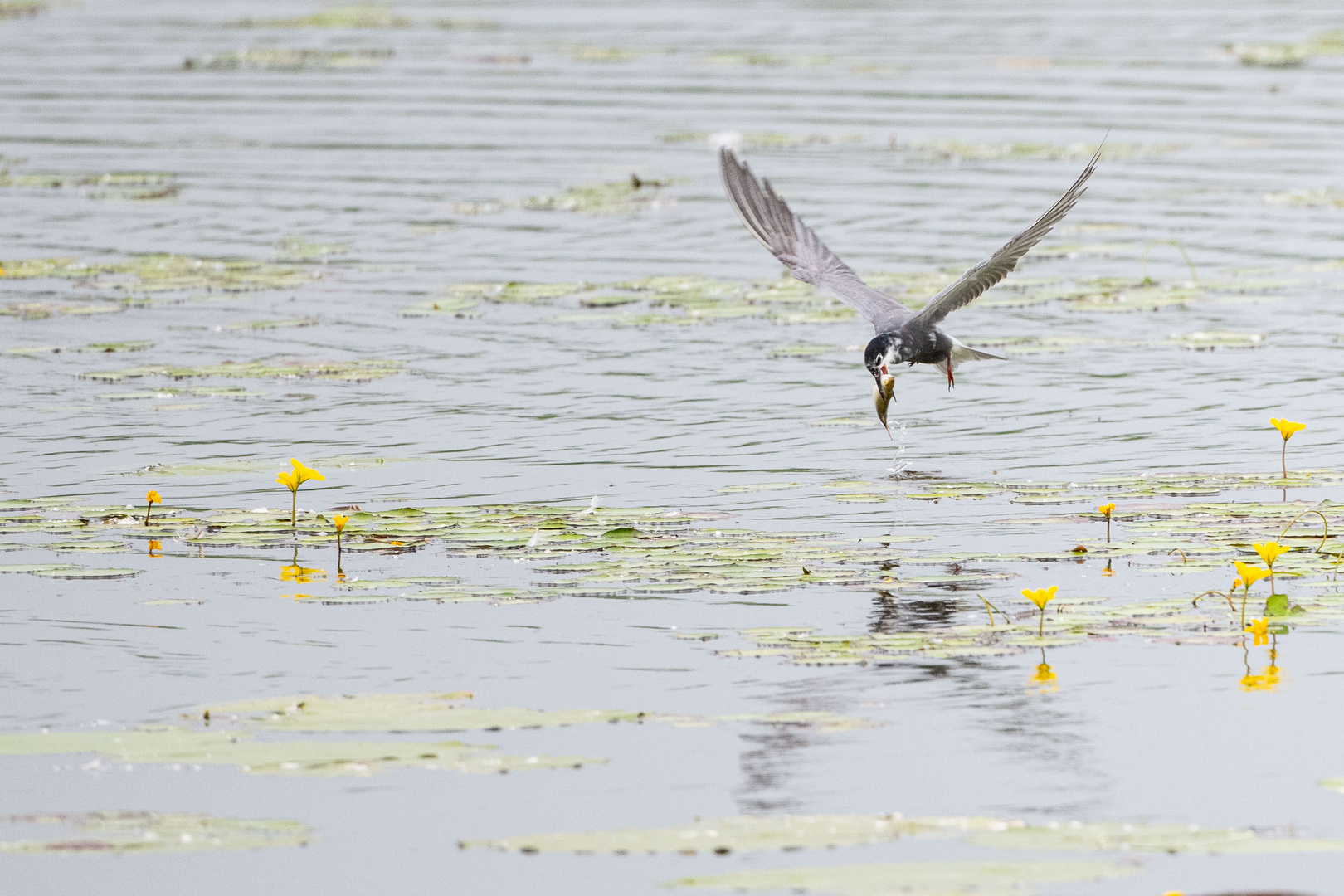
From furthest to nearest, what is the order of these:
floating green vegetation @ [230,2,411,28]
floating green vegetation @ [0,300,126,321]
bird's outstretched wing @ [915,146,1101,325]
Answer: floating green vegetation @ [230,2,411,28]
floating green vegetation @ [0,300,126,321]
bird's outstretched wing @ [915,146,1101,325]

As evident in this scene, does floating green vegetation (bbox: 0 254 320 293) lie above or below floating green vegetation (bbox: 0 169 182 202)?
below

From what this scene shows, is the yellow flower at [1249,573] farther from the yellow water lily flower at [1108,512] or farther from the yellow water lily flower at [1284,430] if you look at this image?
the yellow water lily flower at [1284,430]

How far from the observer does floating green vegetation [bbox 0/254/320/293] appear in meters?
15.6

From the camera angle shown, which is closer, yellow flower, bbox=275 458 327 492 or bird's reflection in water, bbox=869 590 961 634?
Result: bird's reflection in water, bbox=869 590 961 634

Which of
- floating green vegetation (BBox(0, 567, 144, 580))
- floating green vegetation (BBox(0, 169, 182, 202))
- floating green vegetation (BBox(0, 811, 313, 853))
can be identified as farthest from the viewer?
floating green vegetation (BBox(0, 169, 182, 202))

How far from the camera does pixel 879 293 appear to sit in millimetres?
11039

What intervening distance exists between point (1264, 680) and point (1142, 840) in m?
1.86

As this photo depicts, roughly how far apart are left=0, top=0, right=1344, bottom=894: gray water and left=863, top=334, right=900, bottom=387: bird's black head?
22.5 inches

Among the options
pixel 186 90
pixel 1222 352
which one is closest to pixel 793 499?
pixel 1222 352

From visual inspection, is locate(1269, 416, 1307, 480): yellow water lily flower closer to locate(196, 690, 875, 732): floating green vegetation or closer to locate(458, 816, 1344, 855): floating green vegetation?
locate(196, 690, 875, 732): floating green vegetation

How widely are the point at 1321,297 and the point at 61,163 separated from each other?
13.6 meters

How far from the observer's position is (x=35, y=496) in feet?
31.7

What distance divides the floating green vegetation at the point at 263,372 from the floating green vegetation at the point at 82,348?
0.67 m

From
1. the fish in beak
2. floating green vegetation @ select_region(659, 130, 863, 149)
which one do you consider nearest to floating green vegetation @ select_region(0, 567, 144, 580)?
the fish in beak
